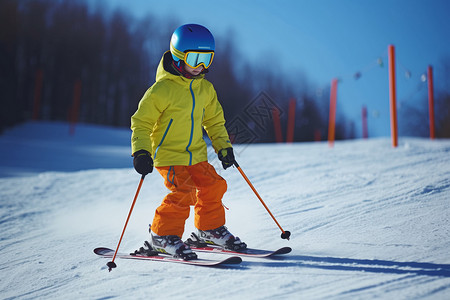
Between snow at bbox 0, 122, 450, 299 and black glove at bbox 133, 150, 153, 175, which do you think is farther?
black glove at bbox 133, 150, 153, 175

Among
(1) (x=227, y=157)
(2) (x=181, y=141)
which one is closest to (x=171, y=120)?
(2) (x=181, y=141)

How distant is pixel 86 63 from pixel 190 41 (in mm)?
24956

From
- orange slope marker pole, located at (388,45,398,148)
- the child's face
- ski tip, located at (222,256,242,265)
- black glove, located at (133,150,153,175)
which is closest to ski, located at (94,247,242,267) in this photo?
ski tip, located at (222,256,242,265)

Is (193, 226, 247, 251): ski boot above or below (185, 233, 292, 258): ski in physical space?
above

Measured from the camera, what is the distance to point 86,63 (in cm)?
2542

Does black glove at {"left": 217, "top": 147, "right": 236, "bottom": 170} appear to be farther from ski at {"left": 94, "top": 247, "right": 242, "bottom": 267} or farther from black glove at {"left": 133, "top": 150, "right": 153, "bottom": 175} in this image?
ski at {"left": 94, "top": 247, "right": 242, "bottom": 267}

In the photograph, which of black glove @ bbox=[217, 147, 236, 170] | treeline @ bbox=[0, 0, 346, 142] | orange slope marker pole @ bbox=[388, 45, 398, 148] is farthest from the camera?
treeline @ bbox=[0, 0, 346, 142]

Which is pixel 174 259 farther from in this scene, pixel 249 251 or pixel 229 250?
pixel 249 251

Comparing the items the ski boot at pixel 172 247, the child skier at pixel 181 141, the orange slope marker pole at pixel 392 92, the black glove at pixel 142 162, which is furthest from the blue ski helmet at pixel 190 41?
the orange slope marker pole at pixel 392 92

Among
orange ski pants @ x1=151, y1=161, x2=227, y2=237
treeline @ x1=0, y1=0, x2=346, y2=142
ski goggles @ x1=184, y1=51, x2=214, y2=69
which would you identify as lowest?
orange ski pants @ x1=151, y1=161, x2=227, y2=237

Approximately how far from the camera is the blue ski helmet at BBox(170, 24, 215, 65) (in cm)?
243

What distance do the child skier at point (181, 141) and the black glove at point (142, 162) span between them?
1.4 inches

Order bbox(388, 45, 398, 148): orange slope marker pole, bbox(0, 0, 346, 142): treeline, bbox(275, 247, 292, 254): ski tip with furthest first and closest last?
bbox(0, 0, 346, 142): treeline < bbox(388, 45, 398, 148): orange slope marker pole < bbox(275, 247, 292, 254): ski tip

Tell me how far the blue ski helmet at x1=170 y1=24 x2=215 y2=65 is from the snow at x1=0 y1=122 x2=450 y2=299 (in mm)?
1268
